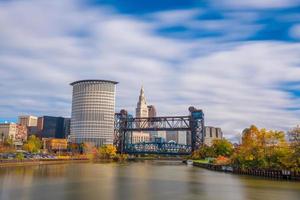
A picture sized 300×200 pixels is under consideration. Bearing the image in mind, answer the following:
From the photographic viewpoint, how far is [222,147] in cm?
17712

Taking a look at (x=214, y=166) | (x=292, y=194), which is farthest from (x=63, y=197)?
(x=214, y=166)


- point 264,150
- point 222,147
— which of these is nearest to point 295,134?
point 264,150

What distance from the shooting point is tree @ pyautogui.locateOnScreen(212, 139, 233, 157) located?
176 metres

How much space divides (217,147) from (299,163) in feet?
321

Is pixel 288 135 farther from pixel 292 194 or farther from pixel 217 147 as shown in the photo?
pixel 217 147

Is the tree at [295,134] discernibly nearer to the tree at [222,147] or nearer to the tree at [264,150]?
the tree at [264,150]

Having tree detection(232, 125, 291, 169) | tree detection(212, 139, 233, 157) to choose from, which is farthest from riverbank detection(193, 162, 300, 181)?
tree detection(212, 139, 233, 157)

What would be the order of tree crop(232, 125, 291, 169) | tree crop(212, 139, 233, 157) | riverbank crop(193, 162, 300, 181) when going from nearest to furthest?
riverbank crop(193, 162, 300, 181)
tree crop(232, 125, 291, 169)
tree crop(212, 139, 233, 157)

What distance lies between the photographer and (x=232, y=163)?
12019 centimetres

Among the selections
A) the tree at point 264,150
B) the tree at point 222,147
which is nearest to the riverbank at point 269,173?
the tree at point 264,150

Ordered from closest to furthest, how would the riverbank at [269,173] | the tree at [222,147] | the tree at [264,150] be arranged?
the riverbank at [269,173] → the tree at [264,150] → the tree at [222,147]

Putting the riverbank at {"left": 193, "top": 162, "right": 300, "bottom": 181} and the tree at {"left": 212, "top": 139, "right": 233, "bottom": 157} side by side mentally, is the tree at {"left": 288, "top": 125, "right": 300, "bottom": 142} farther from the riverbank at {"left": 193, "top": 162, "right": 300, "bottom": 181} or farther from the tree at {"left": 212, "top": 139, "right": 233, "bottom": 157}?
the tree at {"left": 212, "top": 139, "right": 233, "bottom": 157}

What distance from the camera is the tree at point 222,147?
175750 millimetres

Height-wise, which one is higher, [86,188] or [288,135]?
[288,135]
